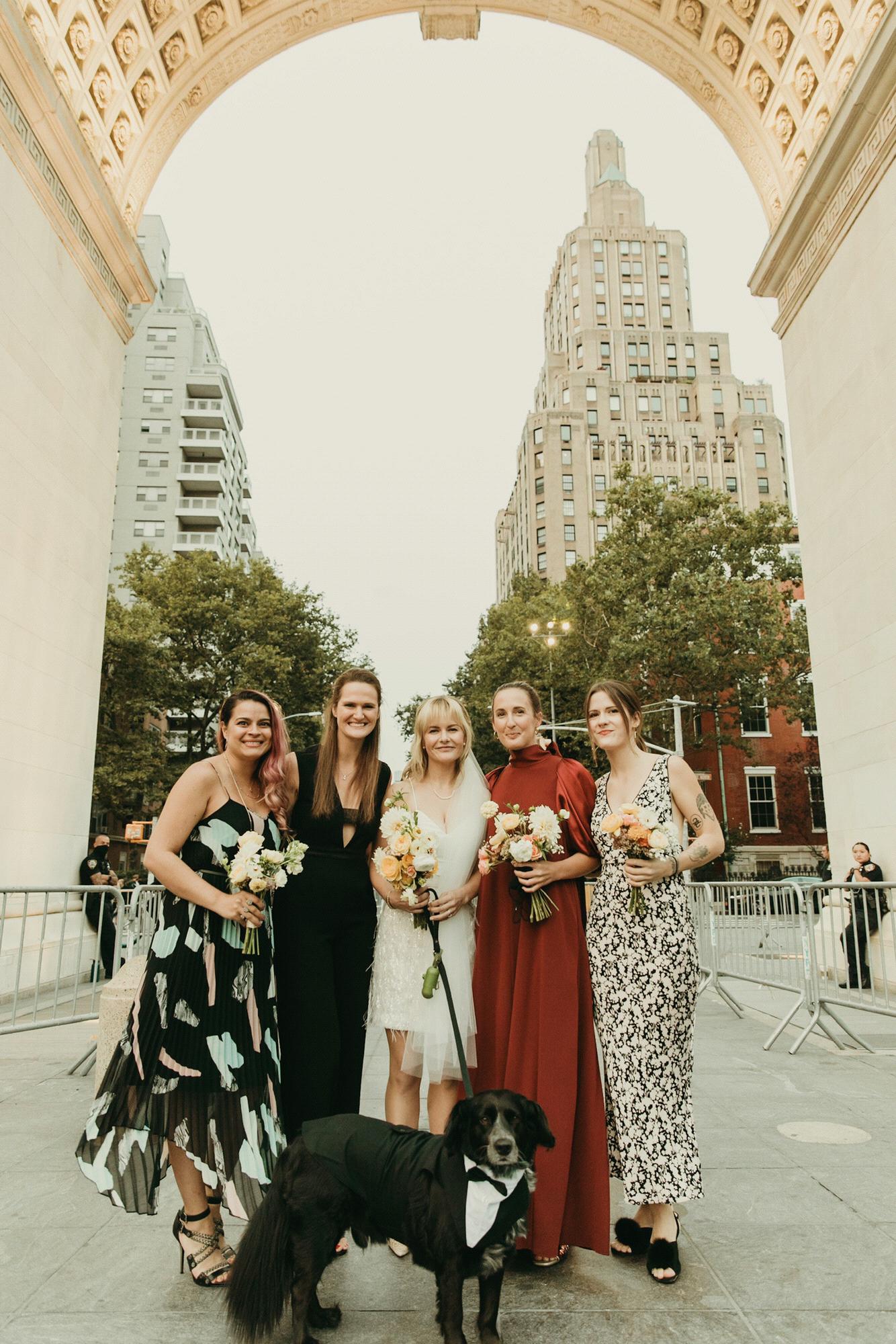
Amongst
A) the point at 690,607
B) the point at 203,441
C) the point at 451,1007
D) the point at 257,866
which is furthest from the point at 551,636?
the point at 203,441

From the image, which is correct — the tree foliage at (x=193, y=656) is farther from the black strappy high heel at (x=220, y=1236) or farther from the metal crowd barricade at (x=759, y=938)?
the black strappy high heel at (x=220, y=1236)

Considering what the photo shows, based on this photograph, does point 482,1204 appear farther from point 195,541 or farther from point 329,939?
point 195,541

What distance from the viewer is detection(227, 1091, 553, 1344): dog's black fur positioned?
8.73ft

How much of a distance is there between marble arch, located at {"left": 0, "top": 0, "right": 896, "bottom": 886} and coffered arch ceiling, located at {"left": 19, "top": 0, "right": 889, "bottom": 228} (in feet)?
0.13

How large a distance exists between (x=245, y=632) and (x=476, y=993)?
110 ft

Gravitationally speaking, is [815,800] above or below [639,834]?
above

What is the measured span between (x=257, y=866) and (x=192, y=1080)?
34.1 inches

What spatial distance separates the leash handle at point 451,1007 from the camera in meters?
3.25

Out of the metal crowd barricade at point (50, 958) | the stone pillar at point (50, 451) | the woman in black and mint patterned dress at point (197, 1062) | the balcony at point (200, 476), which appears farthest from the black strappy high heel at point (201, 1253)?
the balcony at point (200, 476)

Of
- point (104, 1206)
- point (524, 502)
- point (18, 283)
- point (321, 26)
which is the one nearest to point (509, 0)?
point (321, 26)

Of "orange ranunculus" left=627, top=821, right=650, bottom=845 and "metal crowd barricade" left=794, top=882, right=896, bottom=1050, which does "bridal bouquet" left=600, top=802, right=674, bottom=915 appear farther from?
"metal crowd barricade" left=794, top=882, right=896, bottom=1050

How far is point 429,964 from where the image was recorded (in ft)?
12.3

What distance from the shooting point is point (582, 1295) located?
10.3 ft

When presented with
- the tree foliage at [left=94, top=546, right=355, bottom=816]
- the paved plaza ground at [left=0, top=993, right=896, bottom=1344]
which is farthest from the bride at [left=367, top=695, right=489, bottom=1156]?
the tree foliage at [left=94, top=546, right=355, bottom=816]
